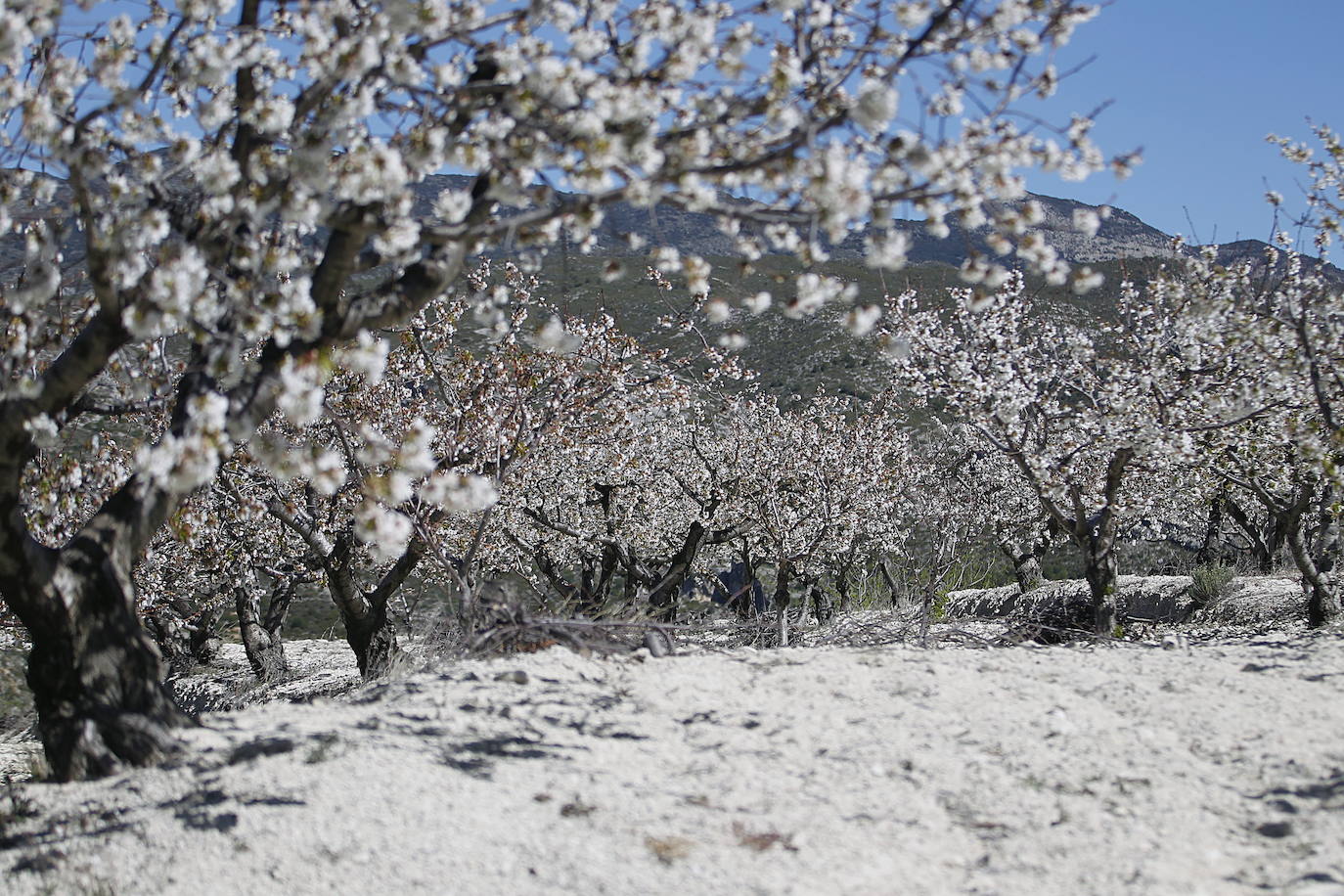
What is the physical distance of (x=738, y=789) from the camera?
13.2 ft

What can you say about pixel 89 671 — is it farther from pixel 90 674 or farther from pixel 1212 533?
pixel 1212 533

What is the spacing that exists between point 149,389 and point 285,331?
2275 millimetres

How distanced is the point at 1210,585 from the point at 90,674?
13887 millimetres

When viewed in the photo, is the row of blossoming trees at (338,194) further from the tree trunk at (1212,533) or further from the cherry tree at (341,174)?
the tree trunk at (1212,533)

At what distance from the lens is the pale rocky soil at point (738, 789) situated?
3355 mm

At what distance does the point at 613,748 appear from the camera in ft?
14.6

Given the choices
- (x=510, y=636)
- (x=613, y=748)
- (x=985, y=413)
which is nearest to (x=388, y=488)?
(x=613, y=748)

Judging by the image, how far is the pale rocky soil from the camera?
3.36 m

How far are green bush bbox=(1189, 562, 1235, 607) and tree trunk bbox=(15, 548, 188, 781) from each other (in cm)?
1303

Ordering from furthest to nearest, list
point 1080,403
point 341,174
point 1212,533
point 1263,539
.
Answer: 1. point 1212,533
2. point 1263,539
3. point 1080,403
4. point 341,174

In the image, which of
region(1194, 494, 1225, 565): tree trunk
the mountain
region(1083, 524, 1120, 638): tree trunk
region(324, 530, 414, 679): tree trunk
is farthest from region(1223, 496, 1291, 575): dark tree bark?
region(324, 530, 414, 679): tree trunk

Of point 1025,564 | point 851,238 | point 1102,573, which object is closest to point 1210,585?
Result: point 1102,573

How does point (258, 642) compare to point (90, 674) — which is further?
point (258, 642)

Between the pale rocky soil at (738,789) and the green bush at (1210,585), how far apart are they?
28.7 ft
